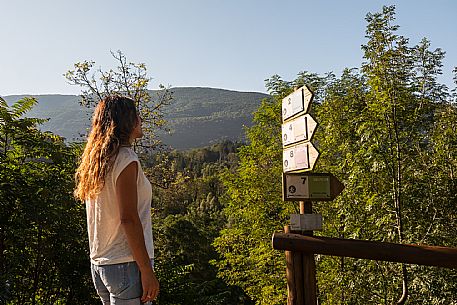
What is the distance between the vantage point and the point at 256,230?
46.8 ft

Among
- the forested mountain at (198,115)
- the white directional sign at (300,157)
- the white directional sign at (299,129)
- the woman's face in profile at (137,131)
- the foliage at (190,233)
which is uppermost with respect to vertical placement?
the forested mountain at (198,115)

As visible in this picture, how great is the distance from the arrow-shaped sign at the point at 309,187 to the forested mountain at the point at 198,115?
211ft

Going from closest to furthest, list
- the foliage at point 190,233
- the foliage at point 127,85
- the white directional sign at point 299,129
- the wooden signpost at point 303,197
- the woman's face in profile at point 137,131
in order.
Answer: the woman's face in profile at point 137,131 → the wooden signpost at point 303,197 → the white directional sign at point 299,129 → the foliage at point 190,233 → the foliage at point 127,85

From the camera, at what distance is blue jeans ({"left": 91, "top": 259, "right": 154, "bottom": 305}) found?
195 centimetres

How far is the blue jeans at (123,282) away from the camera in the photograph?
1.95 m

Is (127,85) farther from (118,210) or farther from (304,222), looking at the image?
(118,210)

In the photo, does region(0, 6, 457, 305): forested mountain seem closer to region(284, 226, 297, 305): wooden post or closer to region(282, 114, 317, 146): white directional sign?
region(284, 226, 297, 305): wooden post

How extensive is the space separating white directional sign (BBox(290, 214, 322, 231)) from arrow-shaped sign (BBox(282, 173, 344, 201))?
0.10 meters

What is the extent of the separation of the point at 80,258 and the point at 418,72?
7.26m

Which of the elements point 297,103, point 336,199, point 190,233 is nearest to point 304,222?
point 297,103

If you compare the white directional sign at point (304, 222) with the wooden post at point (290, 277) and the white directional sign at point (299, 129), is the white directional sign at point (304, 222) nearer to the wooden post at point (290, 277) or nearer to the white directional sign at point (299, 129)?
the wooden post at point (290, 277)

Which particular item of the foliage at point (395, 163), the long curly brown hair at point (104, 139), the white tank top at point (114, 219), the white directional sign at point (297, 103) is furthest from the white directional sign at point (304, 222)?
the foliage at point (395, 163)

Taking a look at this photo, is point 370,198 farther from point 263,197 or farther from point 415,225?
point 263,197

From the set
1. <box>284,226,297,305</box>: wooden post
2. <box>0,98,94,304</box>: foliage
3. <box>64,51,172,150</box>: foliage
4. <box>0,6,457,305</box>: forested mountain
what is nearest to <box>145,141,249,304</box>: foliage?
<box>0,6,457,305</box>: forested mountain
